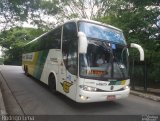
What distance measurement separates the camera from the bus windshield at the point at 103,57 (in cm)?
747

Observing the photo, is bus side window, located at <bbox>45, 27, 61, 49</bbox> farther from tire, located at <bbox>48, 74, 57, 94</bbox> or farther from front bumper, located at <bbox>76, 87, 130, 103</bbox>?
front bumper, located at <bbox>76, 87, 130, 103</bbox>

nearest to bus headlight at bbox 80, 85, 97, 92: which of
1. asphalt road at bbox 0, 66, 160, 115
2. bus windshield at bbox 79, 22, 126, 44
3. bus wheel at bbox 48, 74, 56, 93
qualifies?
asphalt road at bbox 0, 66, 160, 115

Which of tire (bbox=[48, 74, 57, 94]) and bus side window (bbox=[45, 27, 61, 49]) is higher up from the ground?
bus side window (bbox=[45, 27, 61, 49])

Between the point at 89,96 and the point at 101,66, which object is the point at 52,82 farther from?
the point at 101,66

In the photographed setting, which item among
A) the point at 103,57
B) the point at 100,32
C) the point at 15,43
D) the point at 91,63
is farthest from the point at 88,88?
the point at 15,43

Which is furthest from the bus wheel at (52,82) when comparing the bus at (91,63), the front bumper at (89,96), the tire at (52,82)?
the front bumper at (89,96)

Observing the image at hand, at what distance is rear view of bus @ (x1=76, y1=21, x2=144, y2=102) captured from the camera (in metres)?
7.40

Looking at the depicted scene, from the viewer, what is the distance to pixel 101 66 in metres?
7.63

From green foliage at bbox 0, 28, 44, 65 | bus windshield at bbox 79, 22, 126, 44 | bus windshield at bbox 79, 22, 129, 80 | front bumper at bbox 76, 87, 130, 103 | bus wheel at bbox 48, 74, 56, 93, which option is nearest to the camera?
front bumper at bbox 76, 87, 130, 103

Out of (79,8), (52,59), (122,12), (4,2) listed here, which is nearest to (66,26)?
(52,59)

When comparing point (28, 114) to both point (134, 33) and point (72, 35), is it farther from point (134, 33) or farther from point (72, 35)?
point (134, 33)

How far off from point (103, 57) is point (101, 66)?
365mm

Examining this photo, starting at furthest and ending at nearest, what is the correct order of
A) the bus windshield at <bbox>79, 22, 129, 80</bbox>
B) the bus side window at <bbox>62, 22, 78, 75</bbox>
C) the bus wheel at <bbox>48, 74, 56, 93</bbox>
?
1. the bus wheel at <bbox>48, 74, 56, 93</bbox>
2. the bus side window at <bbox>62, 22, 78, 75</bbox>
3. the bus windshield at <bbox>79, 22, 129, 80</bbox>

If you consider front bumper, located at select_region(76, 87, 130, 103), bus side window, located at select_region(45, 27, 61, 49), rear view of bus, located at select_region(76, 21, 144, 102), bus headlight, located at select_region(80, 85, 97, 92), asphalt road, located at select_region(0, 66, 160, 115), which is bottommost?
asphalt road, located at select_region(0, 66, 160, 115)
